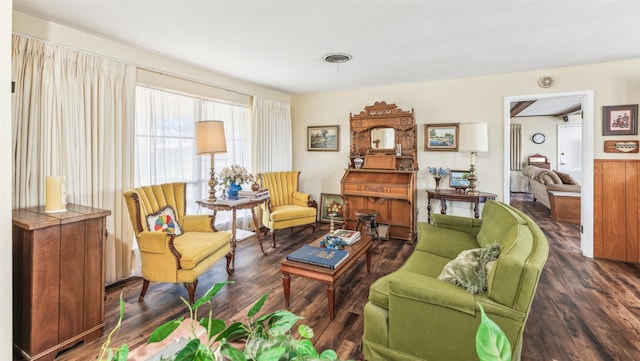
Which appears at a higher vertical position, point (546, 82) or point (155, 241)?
point (546, 82)

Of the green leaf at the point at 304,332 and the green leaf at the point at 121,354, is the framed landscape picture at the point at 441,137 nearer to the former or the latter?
the green leaf at the point at 304,332

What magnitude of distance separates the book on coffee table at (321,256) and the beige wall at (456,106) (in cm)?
256

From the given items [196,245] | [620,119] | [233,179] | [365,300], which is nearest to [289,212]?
[233,179]

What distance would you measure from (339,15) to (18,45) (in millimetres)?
2518

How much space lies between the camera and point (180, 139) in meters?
3.82

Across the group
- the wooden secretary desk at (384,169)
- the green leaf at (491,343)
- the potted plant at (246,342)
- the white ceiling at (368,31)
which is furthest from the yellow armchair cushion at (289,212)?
the green leaf at (491,343)

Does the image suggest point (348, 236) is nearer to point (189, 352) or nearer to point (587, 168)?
point (189, 352)

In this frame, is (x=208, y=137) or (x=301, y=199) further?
(x=301, y=199)

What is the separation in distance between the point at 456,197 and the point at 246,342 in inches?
155

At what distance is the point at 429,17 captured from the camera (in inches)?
97.2

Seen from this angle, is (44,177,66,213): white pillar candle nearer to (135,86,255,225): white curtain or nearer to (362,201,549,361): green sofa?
(135,86,255,225): white curtain

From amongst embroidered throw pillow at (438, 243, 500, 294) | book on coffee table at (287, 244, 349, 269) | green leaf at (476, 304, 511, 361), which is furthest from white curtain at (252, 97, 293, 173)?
green leaf at (476, 304, 511, 361)

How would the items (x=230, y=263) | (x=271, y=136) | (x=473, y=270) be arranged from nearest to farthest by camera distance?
1. (x=473, y=270)
2. (x=230, y=263)
3. (x=271, y=136)

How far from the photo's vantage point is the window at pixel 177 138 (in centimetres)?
340
